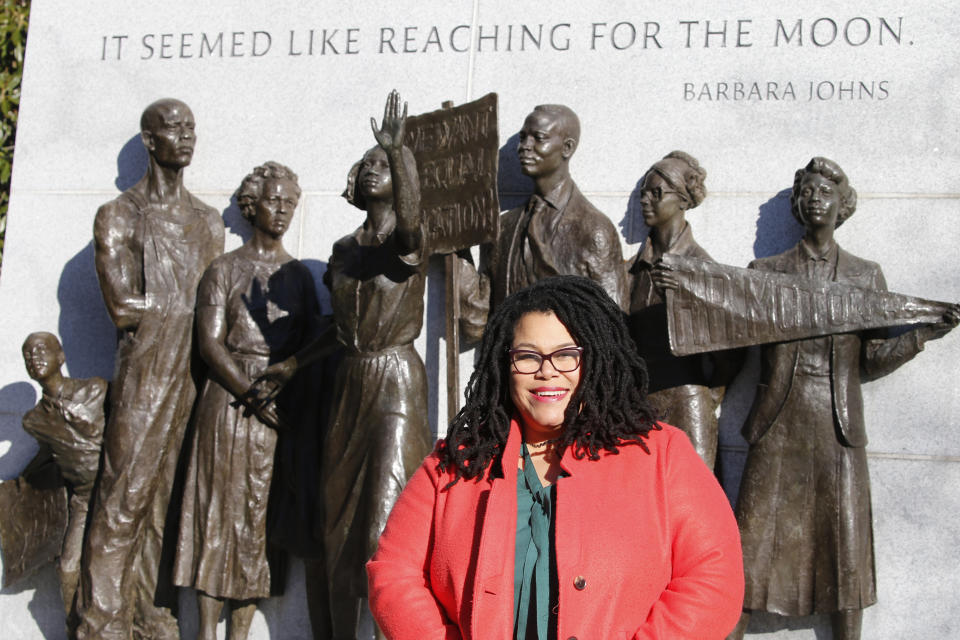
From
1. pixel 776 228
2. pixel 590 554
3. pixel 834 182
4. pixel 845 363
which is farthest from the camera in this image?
pixel 776 228

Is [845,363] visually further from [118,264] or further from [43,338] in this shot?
[43,338]

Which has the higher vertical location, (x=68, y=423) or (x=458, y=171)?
(x=458, y=171)

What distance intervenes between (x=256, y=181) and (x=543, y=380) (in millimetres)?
4283

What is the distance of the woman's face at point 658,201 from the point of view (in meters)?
6.55

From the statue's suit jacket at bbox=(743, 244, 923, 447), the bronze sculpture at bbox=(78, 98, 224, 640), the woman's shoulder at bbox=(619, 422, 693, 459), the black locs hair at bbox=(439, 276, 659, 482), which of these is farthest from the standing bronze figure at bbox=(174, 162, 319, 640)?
the woman's shoulder at bbox=(619, 422, 693, 459)

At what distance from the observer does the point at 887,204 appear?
6645mm

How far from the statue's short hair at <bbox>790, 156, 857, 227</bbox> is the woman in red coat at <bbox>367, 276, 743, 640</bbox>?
339 centimetres

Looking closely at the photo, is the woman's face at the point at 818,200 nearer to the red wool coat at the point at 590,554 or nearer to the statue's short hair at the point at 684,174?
the statue's short hair at the point at 684,174

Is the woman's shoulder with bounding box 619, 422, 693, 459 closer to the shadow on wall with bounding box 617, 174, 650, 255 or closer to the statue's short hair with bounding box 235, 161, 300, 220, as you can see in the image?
the shadow on wall with bounding box 617, 174, 650, 255

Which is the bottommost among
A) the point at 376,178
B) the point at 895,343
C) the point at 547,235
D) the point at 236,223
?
the point at 895,343

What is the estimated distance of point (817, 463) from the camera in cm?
623

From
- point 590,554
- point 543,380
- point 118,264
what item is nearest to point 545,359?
point 543,380

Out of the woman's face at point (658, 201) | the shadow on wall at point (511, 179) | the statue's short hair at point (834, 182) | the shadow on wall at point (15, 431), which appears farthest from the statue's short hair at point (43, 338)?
the statue's short hair at point (834, 182)

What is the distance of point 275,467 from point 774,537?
2.76 metres
